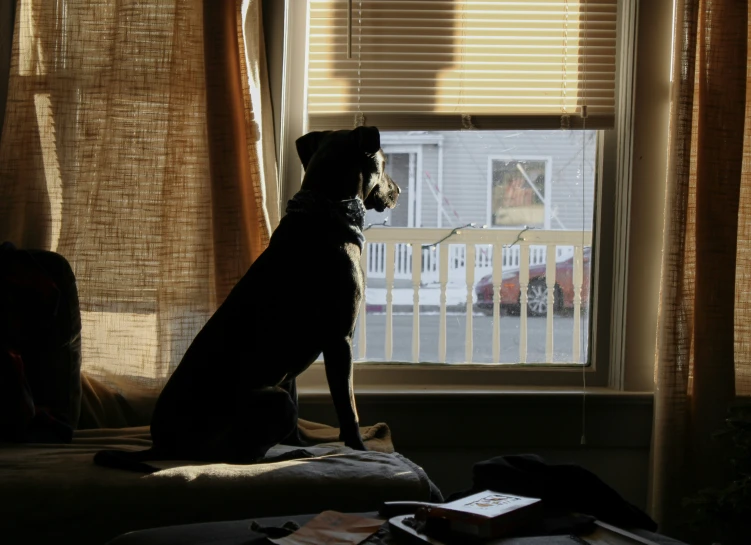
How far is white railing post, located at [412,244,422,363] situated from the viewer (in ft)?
10.8

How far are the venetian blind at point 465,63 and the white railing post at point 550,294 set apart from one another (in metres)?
1.06

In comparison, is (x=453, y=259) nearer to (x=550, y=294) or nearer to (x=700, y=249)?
(x=550, y=294)

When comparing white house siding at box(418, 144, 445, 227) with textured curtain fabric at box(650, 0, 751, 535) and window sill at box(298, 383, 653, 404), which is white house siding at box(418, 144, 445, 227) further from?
textured curtain fabric at box(650, 0, 751, 535)

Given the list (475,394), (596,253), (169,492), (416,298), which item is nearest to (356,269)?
(169,492)

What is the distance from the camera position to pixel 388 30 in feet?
8.57

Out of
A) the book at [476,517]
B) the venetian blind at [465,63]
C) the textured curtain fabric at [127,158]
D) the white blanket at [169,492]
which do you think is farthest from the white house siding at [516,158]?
the book at [476,517]

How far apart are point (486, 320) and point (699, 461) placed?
1151 millimetres

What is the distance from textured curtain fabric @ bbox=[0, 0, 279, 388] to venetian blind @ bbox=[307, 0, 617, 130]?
354mm

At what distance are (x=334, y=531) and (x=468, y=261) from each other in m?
2.54

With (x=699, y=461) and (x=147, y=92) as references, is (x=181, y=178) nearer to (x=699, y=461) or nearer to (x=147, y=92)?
(x=147, y=92)

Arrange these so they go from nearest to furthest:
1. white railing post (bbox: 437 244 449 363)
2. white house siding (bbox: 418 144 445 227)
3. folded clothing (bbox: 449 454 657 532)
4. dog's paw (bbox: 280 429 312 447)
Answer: folded clothing (bbox: 449 454 657 532) < dog's paw (bbox: 280 429 312 447) < white house siding (bbox: 418 144 445 227) < white railing post (bbox: 437 244 449 363)

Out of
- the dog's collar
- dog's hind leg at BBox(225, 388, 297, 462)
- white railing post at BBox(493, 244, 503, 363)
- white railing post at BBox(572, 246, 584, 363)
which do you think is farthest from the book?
white railing post at BBox(493, 244, 503, 363)

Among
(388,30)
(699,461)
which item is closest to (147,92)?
(388,30)

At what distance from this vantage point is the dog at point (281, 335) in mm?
1871
